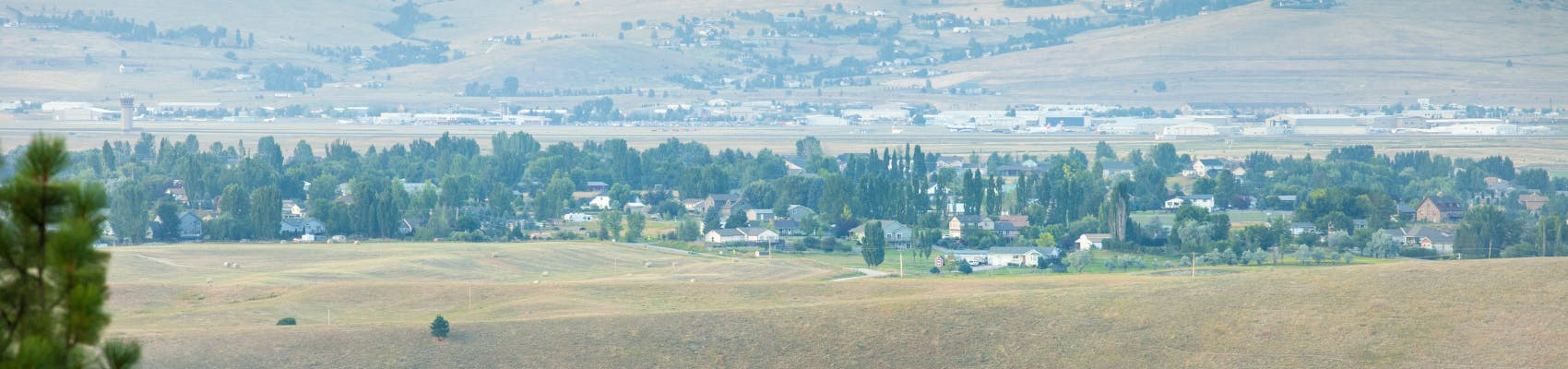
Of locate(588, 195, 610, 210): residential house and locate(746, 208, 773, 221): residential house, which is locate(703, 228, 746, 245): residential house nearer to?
locate(746, 208, 773, 221): residential house

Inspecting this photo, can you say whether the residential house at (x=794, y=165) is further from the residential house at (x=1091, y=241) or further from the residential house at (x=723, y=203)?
the residential house at (x=1091, y=241)

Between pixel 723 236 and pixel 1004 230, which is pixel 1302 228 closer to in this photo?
pixel 1004 230

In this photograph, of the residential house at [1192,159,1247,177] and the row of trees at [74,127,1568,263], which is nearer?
the row of trees at [74,127,1568,263]

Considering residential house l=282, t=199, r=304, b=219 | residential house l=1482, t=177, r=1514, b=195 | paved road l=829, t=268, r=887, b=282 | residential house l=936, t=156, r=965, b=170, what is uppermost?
residential house l=936, t=156, r=965, b=170

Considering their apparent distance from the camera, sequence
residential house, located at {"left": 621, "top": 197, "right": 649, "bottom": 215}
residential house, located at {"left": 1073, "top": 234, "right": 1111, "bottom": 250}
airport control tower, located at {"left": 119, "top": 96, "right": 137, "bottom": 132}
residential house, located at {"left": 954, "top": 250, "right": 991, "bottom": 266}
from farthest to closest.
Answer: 1. airport control tower, located at {"left": 119, "top": 96, "right": 137, "bottom": 132}
2. residential house, located at {"left": 621, "top": 197, "right": 649, "bottom": 215}
3. residential house, located at {"left": 1073, "top": 234, "right": 1111, "bottom": 250}
4. residential house, located at {"left": 954, "top": 250, "right": 991, "bottom": 266}

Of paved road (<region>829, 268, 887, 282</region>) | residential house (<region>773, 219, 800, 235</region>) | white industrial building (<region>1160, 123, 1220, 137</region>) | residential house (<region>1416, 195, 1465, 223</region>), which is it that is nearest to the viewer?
paved road (<region>829, 268, 887, 282</region>)

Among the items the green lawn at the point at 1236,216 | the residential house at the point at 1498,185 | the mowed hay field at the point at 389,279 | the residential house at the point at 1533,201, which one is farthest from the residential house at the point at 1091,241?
the residential house at the point at 1498,185

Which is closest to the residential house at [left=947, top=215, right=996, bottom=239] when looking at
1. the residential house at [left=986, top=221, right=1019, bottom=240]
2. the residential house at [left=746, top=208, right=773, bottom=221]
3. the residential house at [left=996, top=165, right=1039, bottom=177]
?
the residential house at [left=986, top=221, right=1019, bottom=240]
